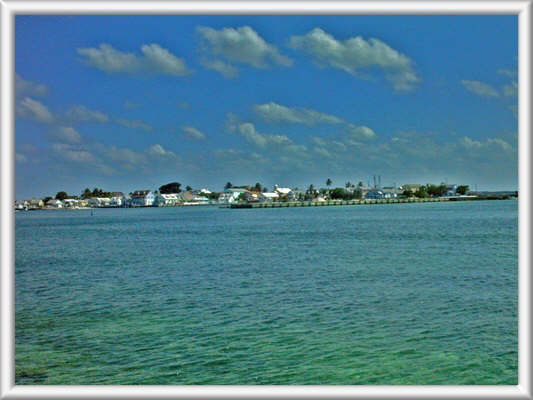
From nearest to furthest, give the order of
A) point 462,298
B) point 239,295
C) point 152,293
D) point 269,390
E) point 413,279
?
point 269,390 → point 462,298 → point 239,295 → point 152,293 → point 413,279

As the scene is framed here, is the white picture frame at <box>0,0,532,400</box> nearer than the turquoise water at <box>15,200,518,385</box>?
Yes

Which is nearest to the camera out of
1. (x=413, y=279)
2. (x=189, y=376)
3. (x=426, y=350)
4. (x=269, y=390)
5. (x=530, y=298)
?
(x=269, y=390)

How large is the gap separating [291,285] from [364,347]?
9.13 meters

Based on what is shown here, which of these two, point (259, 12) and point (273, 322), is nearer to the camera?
point (259, 12)

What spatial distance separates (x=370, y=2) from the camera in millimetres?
7469

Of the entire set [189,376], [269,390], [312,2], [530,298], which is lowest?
[189,376]

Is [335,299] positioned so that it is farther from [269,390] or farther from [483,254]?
[483,254]

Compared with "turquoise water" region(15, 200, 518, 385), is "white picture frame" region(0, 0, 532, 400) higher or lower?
higher

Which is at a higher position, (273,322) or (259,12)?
(259,12)

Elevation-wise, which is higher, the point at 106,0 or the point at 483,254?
the point at 106,0

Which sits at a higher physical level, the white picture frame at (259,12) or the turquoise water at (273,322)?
the white picture frame at (259,12)

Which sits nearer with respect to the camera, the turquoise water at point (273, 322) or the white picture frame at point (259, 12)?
the white picture frame at point (259, 12)

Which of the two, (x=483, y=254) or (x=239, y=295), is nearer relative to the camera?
(x=239, y=295)

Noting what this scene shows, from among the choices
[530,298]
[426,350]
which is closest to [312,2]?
[530,298]
